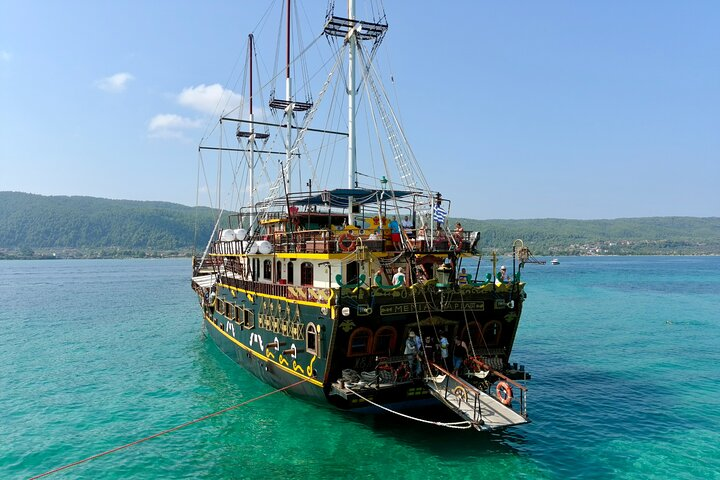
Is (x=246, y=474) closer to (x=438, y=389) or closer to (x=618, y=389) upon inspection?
(x=438, y=389)

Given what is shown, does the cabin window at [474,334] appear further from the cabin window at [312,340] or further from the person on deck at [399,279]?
the cabin window at [312,340]

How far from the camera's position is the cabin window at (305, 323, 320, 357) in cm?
1603

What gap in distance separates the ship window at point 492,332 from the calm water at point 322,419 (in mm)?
3018

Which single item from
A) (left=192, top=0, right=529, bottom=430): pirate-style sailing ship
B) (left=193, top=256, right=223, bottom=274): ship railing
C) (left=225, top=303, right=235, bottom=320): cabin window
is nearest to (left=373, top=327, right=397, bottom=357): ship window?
(left=192, top=0, right=529, bottom=430): pirate-style sailing ship

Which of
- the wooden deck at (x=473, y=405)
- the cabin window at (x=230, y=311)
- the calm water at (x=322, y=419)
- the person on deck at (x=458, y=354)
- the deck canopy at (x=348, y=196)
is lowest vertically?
the calm water at (x=322, y=419)

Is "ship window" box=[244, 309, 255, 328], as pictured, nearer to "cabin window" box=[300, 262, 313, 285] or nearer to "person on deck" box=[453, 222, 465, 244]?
"cabin window" box=[300, 262, 313, 285]

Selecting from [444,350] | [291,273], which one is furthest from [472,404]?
[291,273]

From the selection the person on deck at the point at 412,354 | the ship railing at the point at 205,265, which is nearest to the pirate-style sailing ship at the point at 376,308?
the person on deck at the point at 412,354

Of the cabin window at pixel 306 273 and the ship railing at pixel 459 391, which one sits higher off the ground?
the cabin window at pixel 306 273

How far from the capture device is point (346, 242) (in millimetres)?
17156

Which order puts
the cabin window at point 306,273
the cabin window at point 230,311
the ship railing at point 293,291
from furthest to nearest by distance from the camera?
the cabin window at point 230,311 < the cabin window at point 306,273 < the ship railing at point 293,291

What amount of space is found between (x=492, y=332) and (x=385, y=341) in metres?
4.20

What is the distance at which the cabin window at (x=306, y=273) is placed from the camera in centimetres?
1894

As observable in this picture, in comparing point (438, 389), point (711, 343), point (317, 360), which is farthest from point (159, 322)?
point (711, 343)
